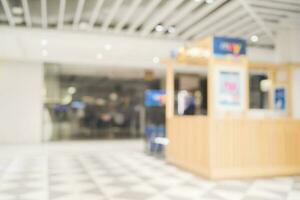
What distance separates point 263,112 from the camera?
6207mm

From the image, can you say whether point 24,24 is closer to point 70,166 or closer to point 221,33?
point 70,166

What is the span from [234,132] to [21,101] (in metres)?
9.03

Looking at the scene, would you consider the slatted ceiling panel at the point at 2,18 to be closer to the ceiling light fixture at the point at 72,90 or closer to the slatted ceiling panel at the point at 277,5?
the slatted ceiling panel at the point at 277,5

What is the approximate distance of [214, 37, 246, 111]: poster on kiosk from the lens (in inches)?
231

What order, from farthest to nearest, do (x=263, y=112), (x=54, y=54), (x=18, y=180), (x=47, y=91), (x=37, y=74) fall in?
(x=47, y=91) → (x=37, y=74) → (x=54, y=54) → (x=263, y=112) → (x=18, y=180)

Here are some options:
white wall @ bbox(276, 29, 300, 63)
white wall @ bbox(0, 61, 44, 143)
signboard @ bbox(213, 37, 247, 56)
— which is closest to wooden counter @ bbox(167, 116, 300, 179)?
signboard @ bbox(213, 37, 247, 56)

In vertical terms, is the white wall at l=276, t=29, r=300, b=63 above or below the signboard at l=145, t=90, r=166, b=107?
above

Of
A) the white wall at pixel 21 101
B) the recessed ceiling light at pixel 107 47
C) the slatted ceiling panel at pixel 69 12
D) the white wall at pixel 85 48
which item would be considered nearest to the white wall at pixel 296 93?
the white wall at pixel 85 48

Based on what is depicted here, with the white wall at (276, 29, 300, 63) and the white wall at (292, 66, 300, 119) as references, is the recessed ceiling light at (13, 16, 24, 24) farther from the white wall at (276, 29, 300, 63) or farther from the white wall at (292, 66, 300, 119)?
the white wall at (292, 66, 300, 119)

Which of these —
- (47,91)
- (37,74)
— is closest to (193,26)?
(37,74)

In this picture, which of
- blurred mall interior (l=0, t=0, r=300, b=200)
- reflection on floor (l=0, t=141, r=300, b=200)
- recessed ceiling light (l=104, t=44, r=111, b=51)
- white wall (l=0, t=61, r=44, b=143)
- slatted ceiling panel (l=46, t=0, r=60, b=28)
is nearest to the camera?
reflection on floor (l=0, t=141, r=300, b=200)

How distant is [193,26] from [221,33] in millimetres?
938

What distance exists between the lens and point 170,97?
25.1 ft

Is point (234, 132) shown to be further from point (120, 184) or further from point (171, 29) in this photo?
Result: point (171, 29)
